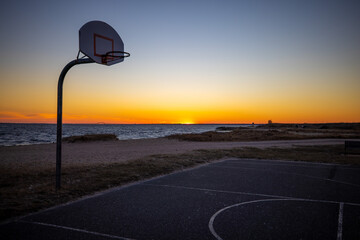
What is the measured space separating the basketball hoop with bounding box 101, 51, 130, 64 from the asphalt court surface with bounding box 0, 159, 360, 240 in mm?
4414

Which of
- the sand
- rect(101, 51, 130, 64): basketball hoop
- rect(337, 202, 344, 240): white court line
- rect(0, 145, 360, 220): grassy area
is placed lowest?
the sand

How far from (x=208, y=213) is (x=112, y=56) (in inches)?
243

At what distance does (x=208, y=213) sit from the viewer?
5395 mm

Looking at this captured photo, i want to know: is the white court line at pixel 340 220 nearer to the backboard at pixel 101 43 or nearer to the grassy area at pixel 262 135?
the backboard at pixel 101 43

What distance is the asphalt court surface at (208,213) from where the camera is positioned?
4359 mm

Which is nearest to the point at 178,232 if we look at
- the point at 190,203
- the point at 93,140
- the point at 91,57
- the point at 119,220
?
the point at 119,220

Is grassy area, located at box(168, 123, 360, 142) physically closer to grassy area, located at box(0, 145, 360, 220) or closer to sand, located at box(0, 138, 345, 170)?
A: sand, located at box(0, 138, 345, 170)

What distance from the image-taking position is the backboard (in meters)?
7.42

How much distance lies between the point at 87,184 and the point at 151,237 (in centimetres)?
418

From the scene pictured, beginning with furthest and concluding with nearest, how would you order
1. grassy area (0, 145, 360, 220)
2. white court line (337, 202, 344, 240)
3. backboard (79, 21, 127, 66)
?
1. backboard (79, 21, 127, 66)
2. grassy area (0, 145, 360, 220)
3. white court line (337, 202, 344, 240)

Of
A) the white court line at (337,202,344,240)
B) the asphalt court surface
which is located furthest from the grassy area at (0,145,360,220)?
the white court line at (337,202,344,240)

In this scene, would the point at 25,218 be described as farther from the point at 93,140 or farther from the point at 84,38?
the point at 93,140

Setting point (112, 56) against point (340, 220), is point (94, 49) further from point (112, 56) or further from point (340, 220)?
point (340, 220)

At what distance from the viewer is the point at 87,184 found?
7.57m
